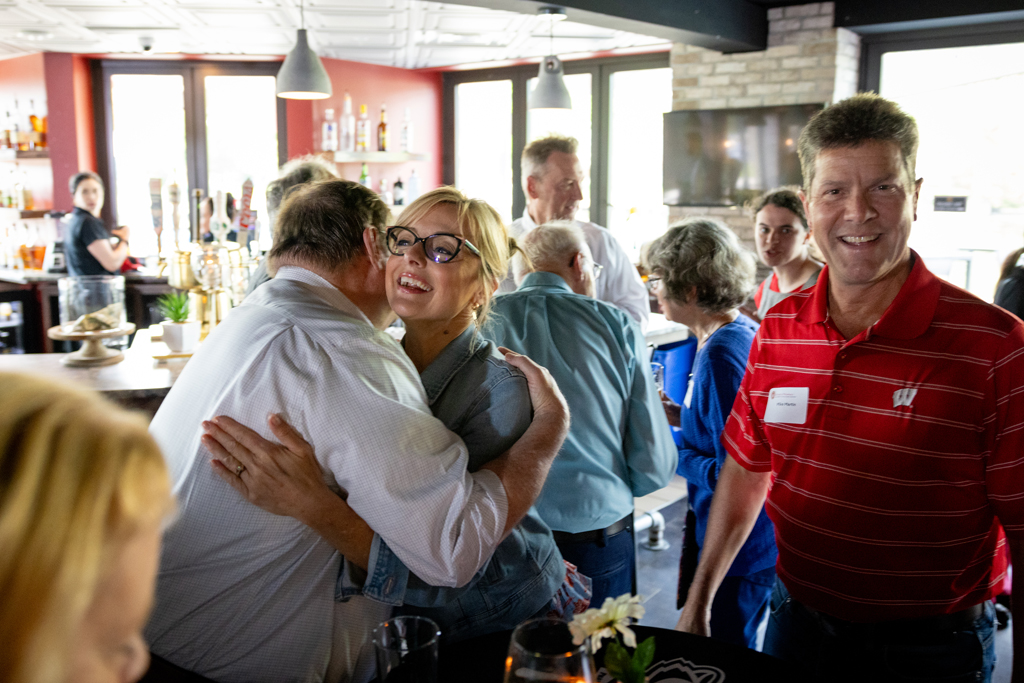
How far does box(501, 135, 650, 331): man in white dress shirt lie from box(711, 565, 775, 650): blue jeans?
182cm

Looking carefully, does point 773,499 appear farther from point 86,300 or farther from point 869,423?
point 86,300

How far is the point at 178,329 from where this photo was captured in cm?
296

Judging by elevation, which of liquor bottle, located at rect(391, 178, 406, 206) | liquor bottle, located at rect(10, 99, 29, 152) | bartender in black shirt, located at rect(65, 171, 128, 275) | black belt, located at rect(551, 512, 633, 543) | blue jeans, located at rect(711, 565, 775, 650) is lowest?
blue jeans, located at rect(711, 565, 775, 650)

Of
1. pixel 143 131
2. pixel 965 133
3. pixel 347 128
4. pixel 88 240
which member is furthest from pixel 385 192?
pixel 965 133

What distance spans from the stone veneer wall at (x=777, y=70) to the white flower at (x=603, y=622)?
5715 millimetres

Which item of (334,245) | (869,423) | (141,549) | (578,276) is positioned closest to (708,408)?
(578,276)

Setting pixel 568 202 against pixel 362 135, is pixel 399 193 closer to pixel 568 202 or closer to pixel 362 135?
pixel 362 135

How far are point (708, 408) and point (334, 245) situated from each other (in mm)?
1128

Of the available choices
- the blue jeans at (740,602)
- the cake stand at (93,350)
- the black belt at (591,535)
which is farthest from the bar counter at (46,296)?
the blue jeans at (740,602)

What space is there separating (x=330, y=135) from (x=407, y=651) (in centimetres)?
792

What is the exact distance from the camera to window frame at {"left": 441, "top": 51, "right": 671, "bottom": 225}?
8.06 m

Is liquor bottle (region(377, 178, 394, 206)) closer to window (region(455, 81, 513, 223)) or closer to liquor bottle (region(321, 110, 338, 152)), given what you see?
liquor bottle (region(321, 110, 338, 152))

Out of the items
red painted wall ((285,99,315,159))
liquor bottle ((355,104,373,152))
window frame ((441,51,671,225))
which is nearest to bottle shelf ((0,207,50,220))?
red painted wall ((285,99,315,159))

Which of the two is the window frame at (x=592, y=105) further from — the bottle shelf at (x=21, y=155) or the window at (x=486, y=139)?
the bottle shelf at (x=21, y=155)
